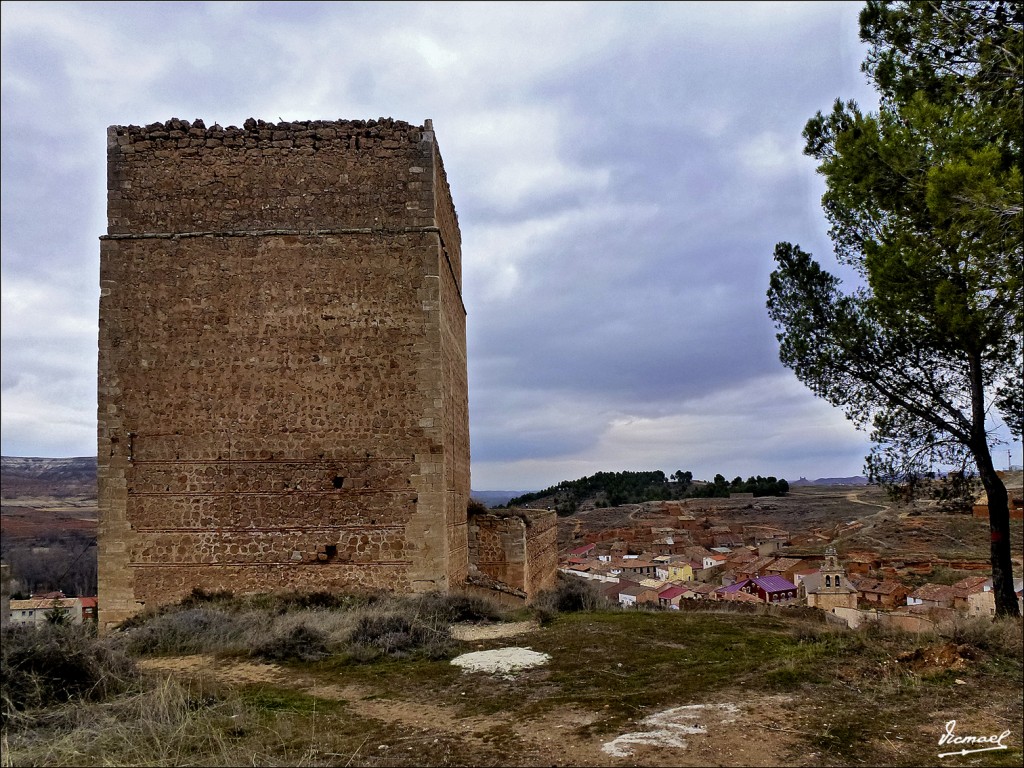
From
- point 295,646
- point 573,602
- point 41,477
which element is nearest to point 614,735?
point 295,646

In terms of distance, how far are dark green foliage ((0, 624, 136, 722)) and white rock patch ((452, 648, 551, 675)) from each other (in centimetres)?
300

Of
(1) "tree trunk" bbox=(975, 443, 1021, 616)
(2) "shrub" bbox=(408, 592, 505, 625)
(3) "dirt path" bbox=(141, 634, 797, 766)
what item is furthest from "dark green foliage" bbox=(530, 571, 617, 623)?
(3) "dirt path" bbox=(141, 634, 797, 766)

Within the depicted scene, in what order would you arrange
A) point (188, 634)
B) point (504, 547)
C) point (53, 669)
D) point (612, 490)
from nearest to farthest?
point (53, 669) < point (188, 634) < point (504, 547) < point (612, 490)

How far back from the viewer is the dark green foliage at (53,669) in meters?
5.06

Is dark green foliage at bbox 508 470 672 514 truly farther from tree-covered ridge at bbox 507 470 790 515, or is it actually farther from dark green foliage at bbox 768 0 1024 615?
dark green foliage at bbox 768 0 1024 615

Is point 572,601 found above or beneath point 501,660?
beneath

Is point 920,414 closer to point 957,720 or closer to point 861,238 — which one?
point 861,238

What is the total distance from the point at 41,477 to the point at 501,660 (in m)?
19.7

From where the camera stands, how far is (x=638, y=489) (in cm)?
7700

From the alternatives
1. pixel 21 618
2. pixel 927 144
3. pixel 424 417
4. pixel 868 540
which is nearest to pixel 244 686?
pixel 21 618

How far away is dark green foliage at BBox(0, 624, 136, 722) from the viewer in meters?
5.06

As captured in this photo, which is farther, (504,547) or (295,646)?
→ (504,547)

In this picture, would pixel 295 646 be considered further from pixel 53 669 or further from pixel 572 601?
pixel 572 601

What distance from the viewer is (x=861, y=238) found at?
1004 cm
